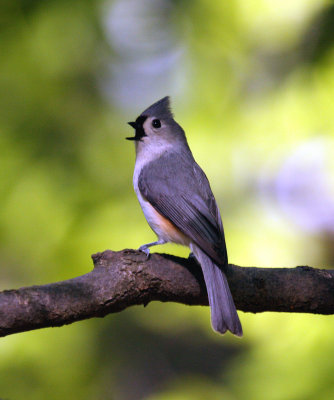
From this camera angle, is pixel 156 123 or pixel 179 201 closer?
pixel 179 201

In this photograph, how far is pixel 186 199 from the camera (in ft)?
10.7

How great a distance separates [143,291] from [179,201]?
2.75 ft

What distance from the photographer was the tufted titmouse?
9.10ft

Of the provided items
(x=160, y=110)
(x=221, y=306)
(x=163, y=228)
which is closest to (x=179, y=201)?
(x=163, y=228)

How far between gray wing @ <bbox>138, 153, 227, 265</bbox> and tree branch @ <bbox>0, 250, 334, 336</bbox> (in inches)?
6.2

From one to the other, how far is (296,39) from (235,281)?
7.40 ft

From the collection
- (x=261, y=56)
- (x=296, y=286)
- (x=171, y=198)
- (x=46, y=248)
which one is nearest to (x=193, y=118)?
(x=261, y=56)

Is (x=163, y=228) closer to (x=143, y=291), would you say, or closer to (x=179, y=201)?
(x=179, y=201)

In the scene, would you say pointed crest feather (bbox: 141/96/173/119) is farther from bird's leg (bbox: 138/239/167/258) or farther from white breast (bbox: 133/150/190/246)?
bird's leg (bbox: 138/239/167/258)

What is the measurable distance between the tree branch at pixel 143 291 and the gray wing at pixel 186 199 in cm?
16

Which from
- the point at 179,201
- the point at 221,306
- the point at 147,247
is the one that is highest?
the point at 179,201

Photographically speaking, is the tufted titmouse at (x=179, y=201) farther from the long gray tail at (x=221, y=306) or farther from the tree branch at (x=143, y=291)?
the tree branch at (x=143, y=291)

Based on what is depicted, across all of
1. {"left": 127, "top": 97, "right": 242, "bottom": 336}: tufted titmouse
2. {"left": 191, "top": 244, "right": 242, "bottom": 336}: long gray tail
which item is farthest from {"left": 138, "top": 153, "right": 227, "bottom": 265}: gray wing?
{"left": 191, "top": 244, "right": 242, "bottom": 336}: long gray tail

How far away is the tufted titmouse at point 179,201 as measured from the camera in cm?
277
